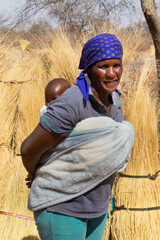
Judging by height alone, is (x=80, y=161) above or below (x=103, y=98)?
below

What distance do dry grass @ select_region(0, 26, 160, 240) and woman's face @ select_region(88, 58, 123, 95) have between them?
2.19ft

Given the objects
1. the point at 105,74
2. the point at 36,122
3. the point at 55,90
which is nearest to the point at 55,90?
the point at 55,90

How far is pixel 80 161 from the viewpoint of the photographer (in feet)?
3.55

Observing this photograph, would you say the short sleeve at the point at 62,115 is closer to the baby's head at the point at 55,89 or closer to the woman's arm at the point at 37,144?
the woman's arm at the point at 37,144

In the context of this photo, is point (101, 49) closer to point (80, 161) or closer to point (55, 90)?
point (80, 161)

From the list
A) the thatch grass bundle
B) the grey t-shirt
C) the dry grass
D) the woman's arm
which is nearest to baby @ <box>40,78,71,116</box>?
the dry grass

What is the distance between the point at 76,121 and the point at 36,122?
1326 mm

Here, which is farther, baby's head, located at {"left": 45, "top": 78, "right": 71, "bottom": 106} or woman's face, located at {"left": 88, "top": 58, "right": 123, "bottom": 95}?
baby's head, located at {"left": 45, "top": 78, "right": 71, "bottom": 106}

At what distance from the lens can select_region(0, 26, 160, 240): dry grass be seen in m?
1.85

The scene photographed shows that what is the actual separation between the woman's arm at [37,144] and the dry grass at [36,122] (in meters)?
0.65

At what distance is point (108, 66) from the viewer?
43.5 inches

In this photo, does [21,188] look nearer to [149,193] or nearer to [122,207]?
[122,207]

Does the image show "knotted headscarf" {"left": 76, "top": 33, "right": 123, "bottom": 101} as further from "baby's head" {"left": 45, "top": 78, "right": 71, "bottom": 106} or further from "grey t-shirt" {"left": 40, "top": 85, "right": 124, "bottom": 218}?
"baby's head" {"left": 45, "top": 78, "right": 71, "bottom": 106}

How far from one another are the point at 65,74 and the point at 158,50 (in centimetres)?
123
